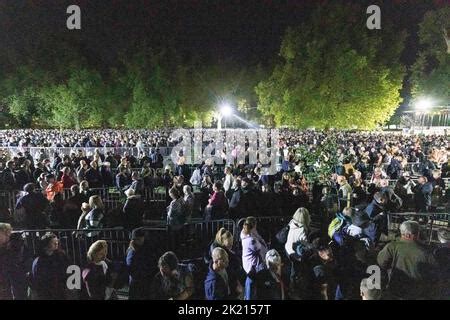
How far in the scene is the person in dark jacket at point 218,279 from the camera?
193 inches

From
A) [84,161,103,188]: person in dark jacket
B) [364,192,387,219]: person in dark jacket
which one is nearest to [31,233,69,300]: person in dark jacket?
[364,192,387,219]: person in dark jacket

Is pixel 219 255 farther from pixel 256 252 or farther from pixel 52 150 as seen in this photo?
pixel 52 150

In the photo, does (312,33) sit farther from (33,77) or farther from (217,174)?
(33,77)

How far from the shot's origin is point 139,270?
5.19m

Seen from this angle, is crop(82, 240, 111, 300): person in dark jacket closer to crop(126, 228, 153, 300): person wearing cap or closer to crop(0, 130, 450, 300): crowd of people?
crop(0, 130, 450, 300): crowd of people

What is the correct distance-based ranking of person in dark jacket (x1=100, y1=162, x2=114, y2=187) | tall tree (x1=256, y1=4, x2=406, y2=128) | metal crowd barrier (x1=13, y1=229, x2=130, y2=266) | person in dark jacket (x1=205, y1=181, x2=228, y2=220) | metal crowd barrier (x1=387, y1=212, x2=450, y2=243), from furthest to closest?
tall tree (x1=256, y1=4, x2=406, y2=128), person in dark jacket (x1=100, y1=162, x2=114, y2=187), metal crowd barrier (x1=387, y1=212, x2=450, y2=243), person in dark jacket (x1=205, y1=181, x2=228, y2=220), metal crowd barrier (x1=13, y1=229, x2=130, y2=266)

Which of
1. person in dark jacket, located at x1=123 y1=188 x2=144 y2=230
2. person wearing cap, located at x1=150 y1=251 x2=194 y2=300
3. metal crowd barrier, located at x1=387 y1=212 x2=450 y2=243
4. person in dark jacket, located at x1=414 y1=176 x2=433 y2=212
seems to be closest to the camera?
person wearing cap, located at x1=150 y1=251 x2=194 y2=300

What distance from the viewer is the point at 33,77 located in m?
44.7

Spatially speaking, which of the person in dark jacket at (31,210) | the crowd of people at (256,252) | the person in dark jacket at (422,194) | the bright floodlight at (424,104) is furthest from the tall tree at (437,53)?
the person in dark jacket at (31,210)

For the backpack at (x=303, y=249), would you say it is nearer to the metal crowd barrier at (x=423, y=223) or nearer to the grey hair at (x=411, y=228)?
the grey hair at (x=411, y=228)

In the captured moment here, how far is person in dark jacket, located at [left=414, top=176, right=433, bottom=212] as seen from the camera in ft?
31.4

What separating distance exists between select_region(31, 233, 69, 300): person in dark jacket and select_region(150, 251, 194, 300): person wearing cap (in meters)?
1.22
